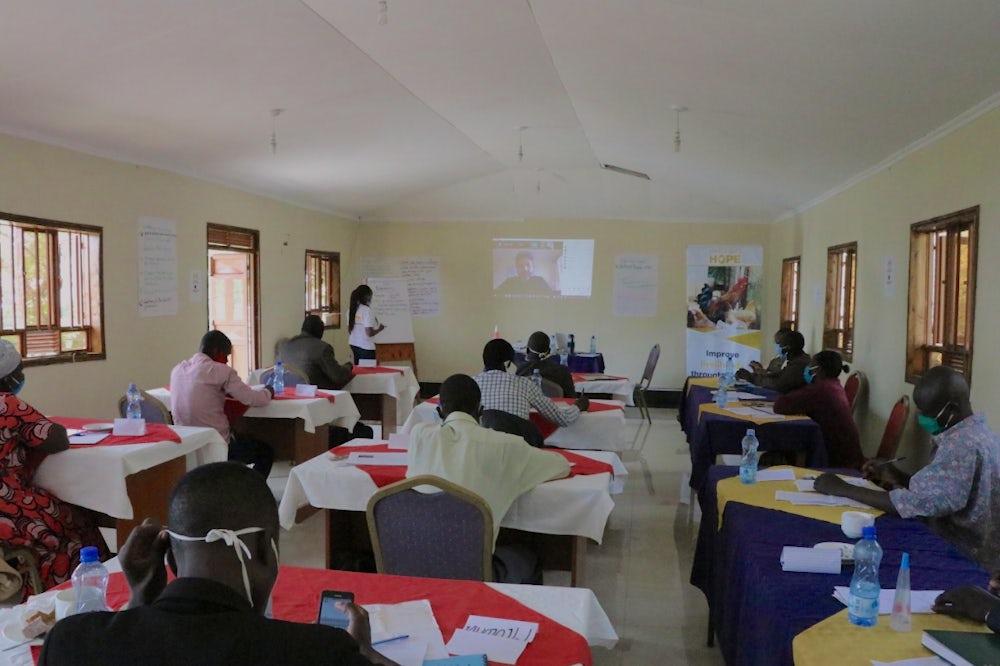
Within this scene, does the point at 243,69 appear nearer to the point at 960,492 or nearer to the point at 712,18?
the point at 712,18

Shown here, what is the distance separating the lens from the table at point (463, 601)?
5.59 feet

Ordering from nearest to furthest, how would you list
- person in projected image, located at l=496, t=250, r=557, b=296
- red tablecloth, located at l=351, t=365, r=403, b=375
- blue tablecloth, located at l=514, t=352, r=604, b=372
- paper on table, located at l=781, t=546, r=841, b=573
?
paper on table, located at l=781, t=546, r=841, b=573 < red tablecloth, located at l=351, t=365, r=403, b=375 < blue tablecloth, located at l=514, t=352, r=604, b=372 < person in projected image, located at l=496, t=250, r=557, b=296

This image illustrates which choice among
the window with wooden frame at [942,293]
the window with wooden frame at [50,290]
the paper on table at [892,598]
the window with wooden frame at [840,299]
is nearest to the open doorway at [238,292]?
the window with wooden frame at [50,290]

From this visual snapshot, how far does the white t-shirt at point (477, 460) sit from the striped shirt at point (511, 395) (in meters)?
1.24

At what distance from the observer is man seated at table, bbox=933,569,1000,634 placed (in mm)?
1707

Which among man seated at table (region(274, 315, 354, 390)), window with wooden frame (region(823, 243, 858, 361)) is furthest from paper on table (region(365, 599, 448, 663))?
window with wooden frame (region(823, 243, 858, 361))

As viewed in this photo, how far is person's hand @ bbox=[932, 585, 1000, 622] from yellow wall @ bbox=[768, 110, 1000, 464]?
2424 mm

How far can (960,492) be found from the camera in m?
2.42

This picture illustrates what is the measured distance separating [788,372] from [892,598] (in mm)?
3645

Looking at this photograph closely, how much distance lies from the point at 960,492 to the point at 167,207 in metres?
5.91

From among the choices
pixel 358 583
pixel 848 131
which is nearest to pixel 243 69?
pixel 358 583

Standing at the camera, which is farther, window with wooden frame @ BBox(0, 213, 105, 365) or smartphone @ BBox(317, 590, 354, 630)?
window with wooden frame @ BBox(0, 213, 105, 365)

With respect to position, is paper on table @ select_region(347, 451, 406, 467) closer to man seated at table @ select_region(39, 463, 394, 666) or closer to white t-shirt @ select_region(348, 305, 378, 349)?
man seated at table @ select_region(39, 463, 394, 666)

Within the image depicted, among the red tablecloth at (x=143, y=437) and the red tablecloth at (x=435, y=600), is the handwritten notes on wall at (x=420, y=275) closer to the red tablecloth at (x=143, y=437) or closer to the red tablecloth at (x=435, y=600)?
the red tablecloth at (x=143, y=437)
